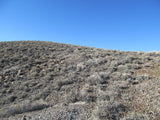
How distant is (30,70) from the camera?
11117 millimetres

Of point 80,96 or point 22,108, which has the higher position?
point 80,96

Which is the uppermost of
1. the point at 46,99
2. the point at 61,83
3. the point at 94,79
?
the point at 94,79

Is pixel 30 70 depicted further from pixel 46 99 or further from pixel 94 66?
pixel 94 66

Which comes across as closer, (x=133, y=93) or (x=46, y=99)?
(x=133, y=93)

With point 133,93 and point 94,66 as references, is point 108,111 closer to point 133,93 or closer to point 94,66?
point 133,93

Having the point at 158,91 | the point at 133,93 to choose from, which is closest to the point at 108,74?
the point at 133,93

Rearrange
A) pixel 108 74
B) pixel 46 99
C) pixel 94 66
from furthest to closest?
pixel 94 66 < pixel 108 74 < pixel 46 99

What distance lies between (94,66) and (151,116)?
703cm

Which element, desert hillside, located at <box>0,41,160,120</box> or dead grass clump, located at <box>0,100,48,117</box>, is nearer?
desert hillside, located at <box>0,41,160,120</box>

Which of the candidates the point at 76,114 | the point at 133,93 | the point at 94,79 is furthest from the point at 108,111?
the point at 94,79

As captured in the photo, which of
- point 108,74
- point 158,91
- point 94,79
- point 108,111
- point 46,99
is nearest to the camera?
point 108,111

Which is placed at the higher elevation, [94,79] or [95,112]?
[94,79]

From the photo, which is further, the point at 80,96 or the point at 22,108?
the point at 80,96

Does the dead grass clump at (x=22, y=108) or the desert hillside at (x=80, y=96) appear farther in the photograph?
the dead grass clump at (x=22, y=108)
